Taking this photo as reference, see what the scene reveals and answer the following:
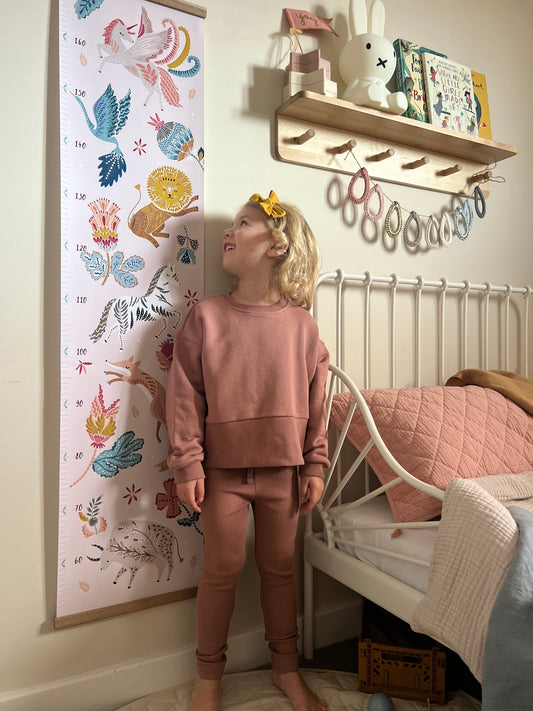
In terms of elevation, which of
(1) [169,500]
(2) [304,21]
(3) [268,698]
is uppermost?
(2) [304,21]

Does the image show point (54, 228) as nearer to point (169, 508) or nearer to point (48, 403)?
point (48, 403)

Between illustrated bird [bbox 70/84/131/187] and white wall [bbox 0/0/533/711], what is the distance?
0.31 feet

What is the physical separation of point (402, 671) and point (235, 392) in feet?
2.60

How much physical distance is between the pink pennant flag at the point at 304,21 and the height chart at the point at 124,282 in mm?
298

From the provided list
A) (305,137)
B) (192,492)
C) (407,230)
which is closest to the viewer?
(192,492)

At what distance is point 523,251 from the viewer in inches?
82.0

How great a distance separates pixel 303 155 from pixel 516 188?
1.00 metres

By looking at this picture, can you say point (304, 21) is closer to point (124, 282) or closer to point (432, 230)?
point (432, 230)

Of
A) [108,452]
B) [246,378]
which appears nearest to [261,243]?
[246,378]

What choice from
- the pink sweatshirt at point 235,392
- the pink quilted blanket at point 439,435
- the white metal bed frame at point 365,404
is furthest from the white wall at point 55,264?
the pink quilted blanket at point 439,435

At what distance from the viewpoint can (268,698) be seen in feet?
4.25

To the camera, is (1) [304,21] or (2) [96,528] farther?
(1) [304,21]

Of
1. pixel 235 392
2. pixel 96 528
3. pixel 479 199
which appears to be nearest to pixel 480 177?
pixel 479 199

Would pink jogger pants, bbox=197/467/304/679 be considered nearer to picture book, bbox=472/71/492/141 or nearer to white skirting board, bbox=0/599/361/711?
white skirting board, bbox=0/599/361/711
